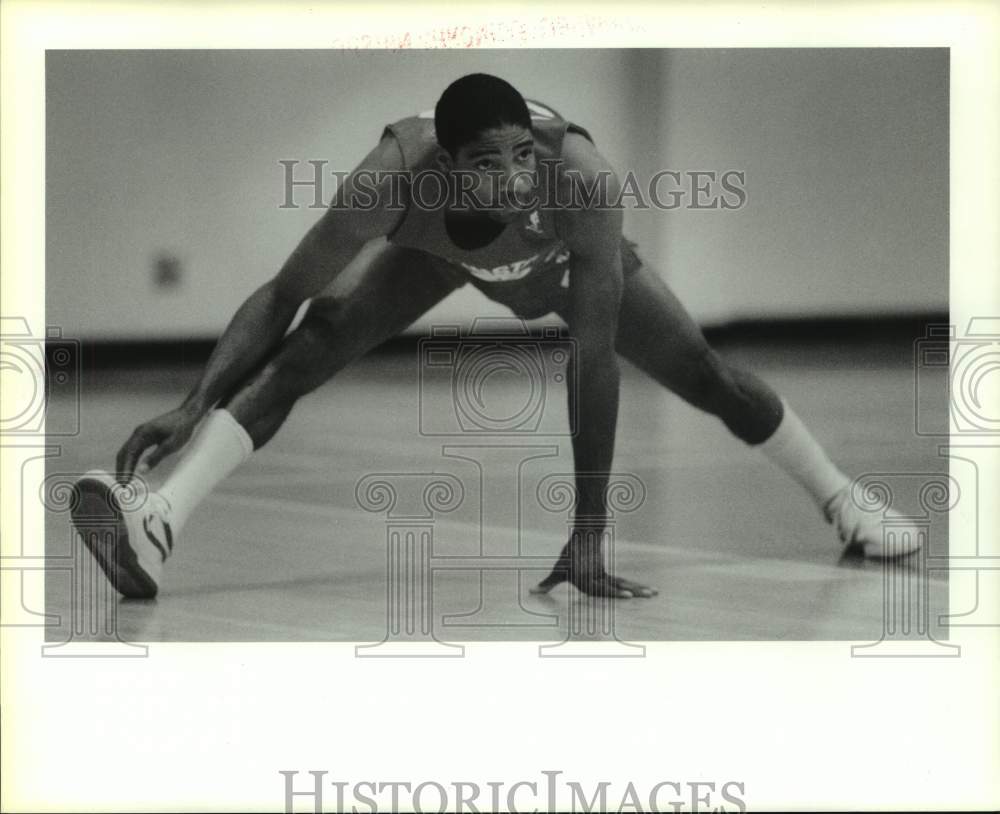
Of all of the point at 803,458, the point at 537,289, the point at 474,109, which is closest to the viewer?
the point at 474,109

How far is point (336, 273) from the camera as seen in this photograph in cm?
450

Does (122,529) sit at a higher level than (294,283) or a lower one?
lower

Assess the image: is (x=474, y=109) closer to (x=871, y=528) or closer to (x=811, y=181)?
(x=811, y=181)

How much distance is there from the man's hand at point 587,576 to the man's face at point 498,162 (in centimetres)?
99

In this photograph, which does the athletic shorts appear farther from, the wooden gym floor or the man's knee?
the man's knee

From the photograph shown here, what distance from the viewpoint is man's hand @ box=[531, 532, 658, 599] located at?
14.4 feet

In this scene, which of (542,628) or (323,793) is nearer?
(323,793)

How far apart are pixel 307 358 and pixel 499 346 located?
0.54m

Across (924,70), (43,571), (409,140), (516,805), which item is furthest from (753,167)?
(43,571)

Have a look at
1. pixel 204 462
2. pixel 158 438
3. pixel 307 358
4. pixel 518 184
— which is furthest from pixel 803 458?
pixel 158 438

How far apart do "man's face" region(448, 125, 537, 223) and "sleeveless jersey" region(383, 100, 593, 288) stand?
4 cm

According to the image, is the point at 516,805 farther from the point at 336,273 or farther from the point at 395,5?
the point at 395,5

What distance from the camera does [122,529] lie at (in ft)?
14.4

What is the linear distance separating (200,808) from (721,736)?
4.27ft
